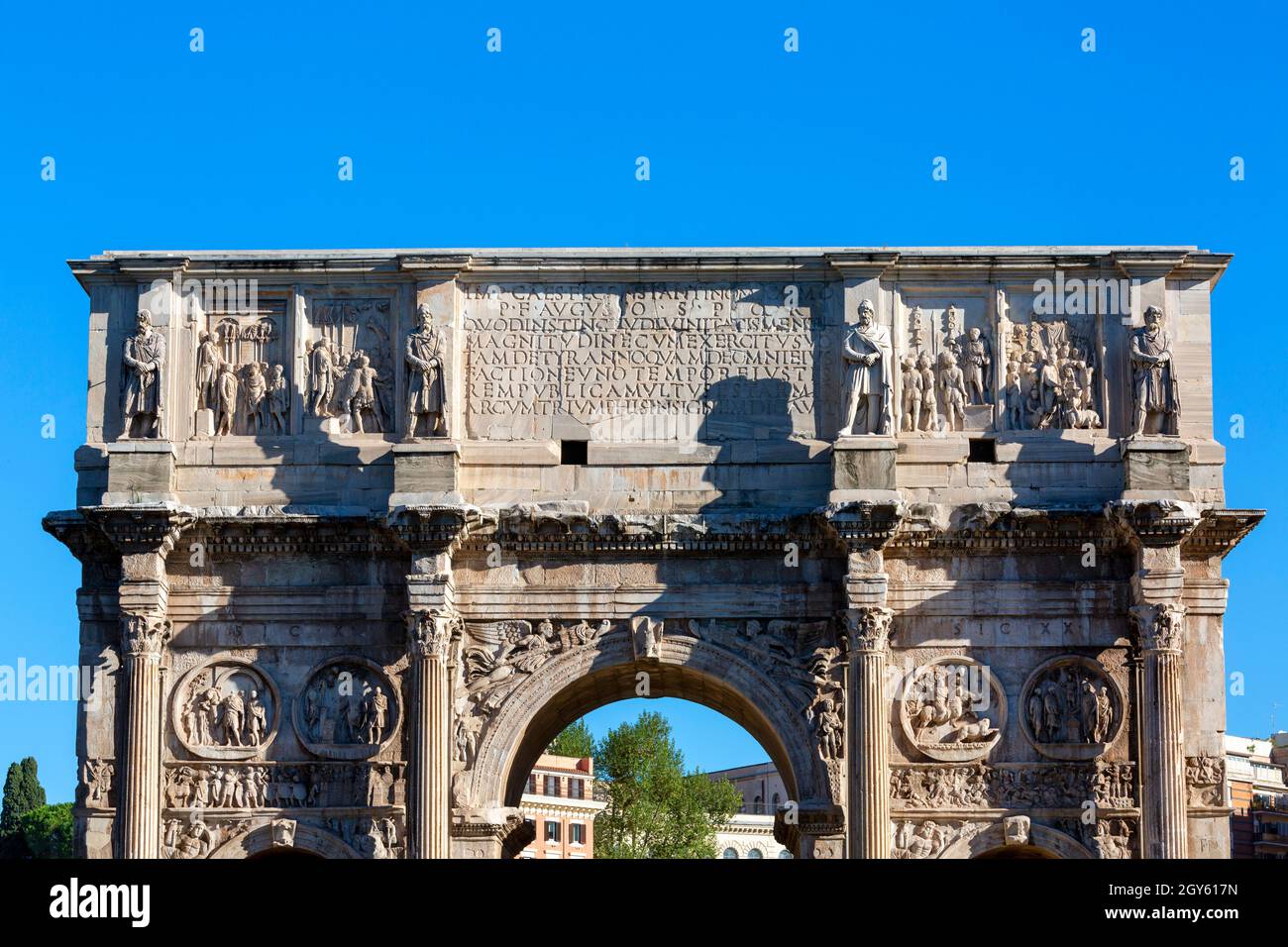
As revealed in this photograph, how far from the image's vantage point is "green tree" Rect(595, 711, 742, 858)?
232 feet

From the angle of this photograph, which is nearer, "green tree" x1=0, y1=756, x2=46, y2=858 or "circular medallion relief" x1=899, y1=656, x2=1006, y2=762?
"circular medallion relief" x1=899, y1=656, x2=1006, y2=762

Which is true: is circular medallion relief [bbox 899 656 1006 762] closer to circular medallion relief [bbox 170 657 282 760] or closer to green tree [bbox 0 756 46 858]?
circular medallion relief [bbox 170 657 282 760]

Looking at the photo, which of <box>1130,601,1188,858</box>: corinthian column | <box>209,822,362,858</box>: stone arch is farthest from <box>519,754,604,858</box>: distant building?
<box>1130,601,1188,858</box>: corinthian column

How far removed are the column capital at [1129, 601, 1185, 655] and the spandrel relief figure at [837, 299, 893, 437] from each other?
3.60 metres

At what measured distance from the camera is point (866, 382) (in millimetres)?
29719

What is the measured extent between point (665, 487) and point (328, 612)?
4.13 metres

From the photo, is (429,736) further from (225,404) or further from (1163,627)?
(1163,627)

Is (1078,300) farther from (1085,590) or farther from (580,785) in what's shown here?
(580,785)

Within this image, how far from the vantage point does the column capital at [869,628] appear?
29.0 meters

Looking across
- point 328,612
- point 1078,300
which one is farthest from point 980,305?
point 328,612

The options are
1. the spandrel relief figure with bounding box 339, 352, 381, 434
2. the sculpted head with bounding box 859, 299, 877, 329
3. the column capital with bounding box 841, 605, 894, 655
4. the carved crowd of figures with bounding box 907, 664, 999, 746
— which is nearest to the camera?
the column capital with bounding box 841, 605, 894, 655

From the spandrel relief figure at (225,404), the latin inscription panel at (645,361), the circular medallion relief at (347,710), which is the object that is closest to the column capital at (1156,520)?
the latin inscription panel at (645,361)

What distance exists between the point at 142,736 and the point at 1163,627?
11.5 metres

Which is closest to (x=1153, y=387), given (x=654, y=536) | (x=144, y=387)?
(x=654, y=536)
